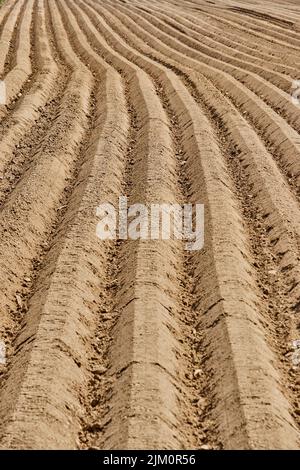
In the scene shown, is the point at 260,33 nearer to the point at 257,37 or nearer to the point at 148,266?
the point at 257,37

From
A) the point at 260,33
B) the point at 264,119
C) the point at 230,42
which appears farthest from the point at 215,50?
the point at 264,119

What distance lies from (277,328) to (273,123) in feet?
21.2

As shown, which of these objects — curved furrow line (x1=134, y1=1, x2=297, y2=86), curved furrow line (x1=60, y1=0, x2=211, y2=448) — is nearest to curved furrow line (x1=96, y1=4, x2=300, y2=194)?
curved furrow line (x1=134, y1=1, x2=297, y2=86)

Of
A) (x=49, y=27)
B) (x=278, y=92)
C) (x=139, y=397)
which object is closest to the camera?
(x=139, y=397)

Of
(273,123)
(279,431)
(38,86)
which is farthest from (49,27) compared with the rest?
(279,431)

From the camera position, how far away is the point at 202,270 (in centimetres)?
716

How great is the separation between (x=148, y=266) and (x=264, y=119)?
627 cm

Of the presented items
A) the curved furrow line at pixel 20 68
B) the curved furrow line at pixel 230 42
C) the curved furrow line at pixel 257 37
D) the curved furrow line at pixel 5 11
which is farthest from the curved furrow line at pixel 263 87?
the curved furrow line at pixel 5 11

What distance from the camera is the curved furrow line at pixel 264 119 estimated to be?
10.2 metres

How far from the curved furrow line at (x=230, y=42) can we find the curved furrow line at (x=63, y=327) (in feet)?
27.4

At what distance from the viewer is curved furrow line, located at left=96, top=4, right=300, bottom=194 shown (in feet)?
33.6

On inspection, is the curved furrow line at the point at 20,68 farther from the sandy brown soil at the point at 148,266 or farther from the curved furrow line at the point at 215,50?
the curved furrow line at the point at 215,50

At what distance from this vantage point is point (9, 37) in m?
20.6

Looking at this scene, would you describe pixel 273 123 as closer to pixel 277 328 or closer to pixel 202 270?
pixel 202 270
